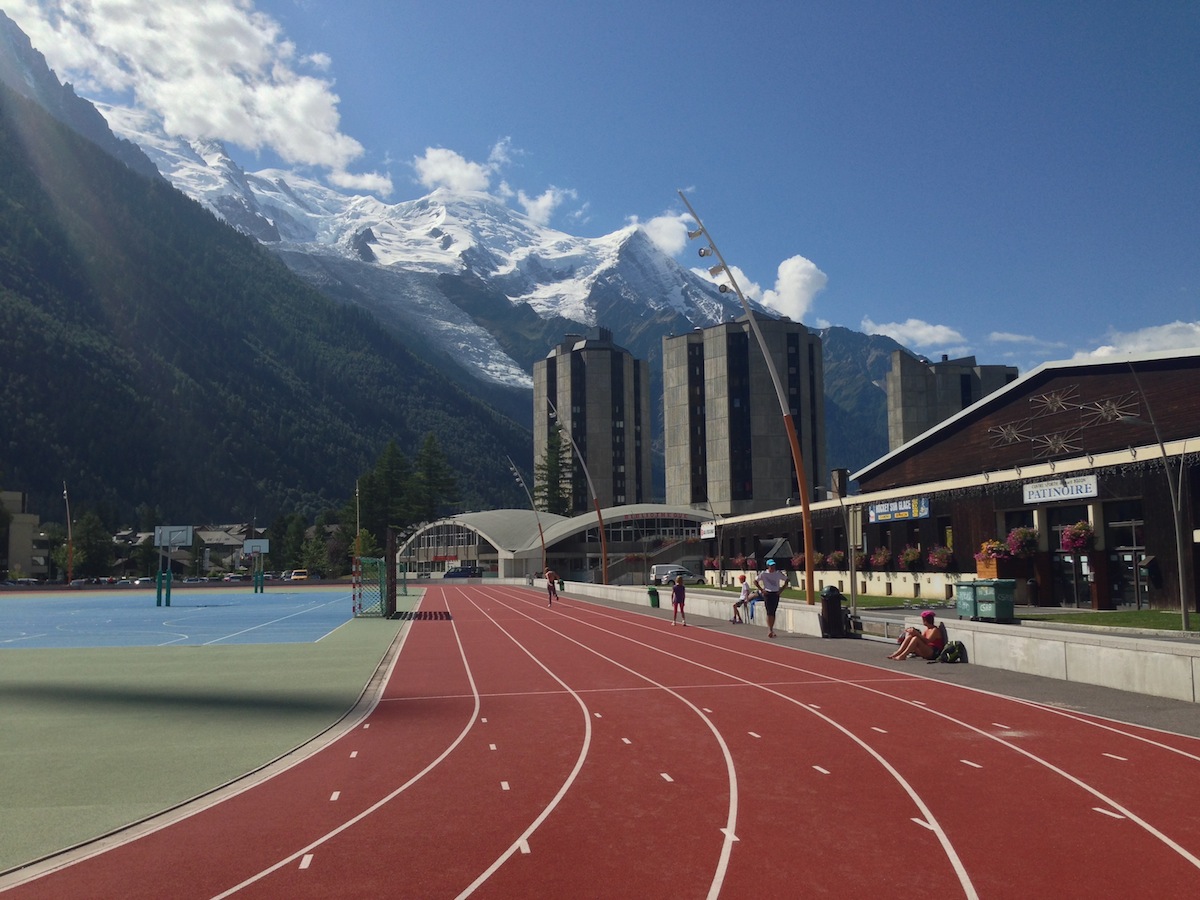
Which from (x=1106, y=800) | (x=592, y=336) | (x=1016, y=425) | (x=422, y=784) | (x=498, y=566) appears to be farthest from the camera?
(x=592, y=336)

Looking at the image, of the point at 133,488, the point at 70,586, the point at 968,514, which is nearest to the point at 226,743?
the point at 968,514

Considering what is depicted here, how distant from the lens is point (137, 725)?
519 inches

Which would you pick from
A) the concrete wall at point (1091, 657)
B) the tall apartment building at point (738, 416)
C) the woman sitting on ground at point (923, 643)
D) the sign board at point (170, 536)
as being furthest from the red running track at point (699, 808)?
the tall apartment building at point (738, 416)

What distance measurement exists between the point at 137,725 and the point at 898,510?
121ft

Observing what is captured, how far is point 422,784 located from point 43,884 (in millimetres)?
3561

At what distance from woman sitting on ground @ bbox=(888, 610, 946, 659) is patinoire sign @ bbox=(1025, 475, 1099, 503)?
15000mm

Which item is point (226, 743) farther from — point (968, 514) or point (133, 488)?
point (133, 488)

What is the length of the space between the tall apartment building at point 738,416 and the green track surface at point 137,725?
100930 mm

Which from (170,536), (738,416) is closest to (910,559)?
(170,536)

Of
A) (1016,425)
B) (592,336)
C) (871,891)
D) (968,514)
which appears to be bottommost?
(871,891)

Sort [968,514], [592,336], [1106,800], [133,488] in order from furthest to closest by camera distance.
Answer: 1. [133,488]
2. [592,336]
3. [968,514]
4. [1106,800]

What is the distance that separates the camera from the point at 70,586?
291ft

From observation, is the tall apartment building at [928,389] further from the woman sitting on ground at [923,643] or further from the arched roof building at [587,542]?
the woman sitting on ground at [923,643]

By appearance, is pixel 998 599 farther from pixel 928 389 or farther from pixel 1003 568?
pixel 928 389
